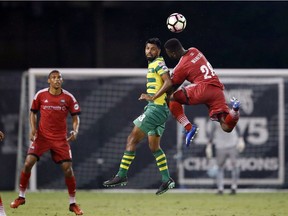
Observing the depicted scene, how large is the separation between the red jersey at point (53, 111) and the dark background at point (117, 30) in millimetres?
7535

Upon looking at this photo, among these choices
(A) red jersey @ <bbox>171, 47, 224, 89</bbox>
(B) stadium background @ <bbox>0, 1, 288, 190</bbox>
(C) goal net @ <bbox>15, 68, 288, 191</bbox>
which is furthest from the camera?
(B) stadium background @ <bbox>0, 1, 288, 190</bbox>

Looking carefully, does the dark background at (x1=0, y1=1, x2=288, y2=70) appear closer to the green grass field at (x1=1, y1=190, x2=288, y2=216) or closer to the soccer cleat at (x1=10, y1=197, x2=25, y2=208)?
the green grass field at (x1=1, y1=190, x2=288, y2=216)

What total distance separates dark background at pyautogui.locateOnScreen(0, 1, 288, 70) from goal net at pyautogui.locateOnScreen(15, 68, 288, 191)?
1100mm

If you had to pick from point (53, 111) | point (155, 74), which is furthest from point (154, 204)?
point (155, 74)

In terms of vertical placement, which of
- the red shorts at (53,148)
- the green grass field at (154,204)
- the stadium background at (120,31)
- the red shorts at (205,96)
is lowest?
the green grass field at (154,204)

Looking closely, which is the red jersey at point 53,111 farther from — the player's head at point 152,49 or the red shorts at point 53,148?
the player's head at point 152,49

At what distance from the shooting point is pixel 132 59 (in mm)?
25531

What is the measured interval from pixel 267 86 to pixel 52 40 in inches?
195

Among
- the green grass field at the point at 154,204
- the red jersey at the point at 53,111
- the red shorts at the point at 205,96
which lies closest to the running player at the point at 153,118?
the red shorts at the point at 205,96

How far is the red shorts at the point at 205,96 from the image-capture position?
17344mm

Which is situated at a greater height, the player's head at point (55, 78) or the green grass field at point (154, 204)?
the player's head at point (55, 78)

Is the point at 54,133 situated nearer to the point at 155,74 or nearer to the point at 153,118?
the point at 153,118

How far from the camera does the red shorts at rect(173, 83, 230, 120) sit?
17.3 m

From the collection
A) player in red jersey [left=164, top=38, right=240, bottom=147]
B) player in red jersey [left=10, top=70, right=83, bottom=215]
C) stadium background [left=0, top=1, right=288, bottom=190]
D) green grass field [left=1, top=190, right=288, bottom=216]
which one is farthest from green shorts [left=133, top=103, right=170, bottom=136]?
stadium background [left=0, top=1, right=288, bottom=190]
